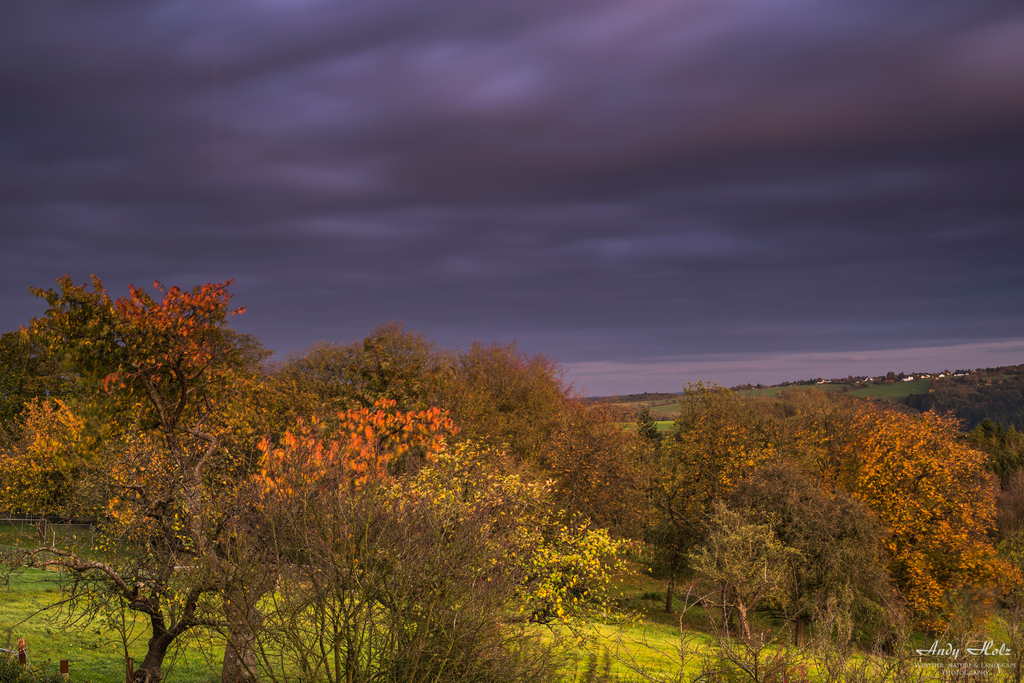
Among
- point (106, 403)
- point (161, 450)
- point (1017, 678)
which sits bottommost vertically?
point (1017, 678)

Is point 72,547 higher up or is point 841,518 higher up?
point 72,547

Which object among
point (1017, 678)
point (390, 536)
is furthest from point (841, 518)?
point (390, 536)

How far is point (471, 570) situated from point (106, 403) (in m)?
11.8

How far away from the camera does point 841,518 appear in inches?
1216

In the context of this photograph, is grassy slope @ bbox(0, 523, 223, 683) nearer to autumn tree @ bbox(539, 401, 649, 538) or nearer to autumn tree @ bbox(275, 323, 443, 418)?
autumn tree @ bbox(275, 323, 443, 418)

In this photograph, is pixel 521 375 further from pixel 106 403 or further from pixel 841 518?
pixel 106 403

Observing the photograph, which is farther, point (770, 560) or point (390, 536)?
point (770, 560)

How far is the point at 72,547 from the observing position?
11.7 metres

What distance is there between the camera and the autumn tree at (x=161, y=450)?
463 inches

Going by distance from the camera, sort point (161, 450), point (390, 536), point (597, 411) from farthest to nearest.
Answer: point (597, 411), point (161, 450), point (390, 536)

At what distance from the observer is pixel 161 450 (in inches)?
657

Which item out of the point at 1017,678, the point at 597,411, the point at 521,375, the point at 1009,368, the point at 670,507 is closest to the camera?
the point at 1017,678

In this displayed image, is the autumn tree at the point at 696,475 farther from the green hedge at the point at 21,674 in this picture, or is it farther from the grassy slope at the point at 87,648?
the green hedge at the point at 21,674

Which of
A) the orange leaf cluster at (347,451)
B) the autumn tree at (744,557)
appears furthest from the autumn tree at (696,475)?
the orange leaf cluster at (347,451)
